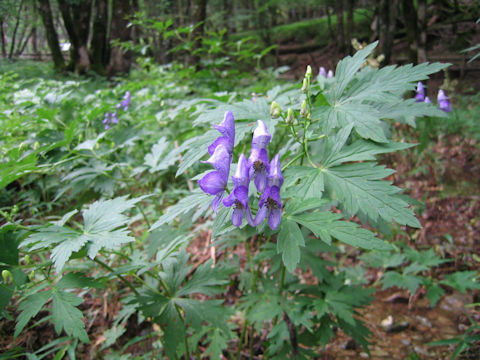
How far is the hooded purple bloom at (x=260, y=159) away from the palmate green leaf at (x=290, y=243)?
16 centimetres

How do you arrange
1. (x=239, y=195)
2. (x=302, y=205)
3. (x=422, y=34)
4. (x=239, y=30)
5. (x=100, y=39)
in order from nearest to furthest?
(x=239, y=195), (x=302, y=205), (x=422, y=34), (x=100, y=39), (x=239, y=30)

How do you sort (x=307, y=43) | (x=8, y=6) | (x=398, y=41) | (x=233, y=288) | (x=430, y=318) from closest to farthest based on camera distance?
(x=430, y=318) < (x=233, y=288) < (x=398, y=41) < (x=8, y=6) < (x=307, y=43)

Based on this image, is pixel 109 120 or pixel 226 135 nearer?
pixel 226 135

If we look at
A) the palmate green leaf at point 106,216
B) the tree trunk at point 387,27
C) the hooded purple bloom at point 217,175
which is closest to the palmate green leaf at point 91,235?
the palmate green leaf at point 106,216

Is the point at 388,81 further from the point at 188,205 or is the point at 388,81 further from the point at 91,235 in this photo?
the point at 91,235

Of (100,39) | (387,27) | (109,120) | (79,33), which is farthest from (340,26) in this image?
(79,33)

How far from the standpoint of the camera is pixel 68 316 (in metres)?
1.20

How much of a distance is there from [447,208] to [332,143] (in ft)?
10.1

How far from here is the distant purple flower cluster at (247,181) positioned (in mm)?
959

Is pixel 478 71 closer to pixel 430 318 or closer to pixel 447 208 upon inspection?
pixel 447 208

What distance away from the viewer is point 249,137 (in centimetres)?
218

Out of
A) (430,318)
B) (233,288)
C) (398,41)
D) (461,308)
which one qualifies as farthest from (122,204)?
(398,41)

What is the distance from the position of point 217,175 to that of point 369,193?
562 millimetres

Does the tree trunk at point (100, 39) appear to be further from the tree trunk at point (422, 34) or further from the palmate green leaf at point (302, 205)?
the palmate green leaf at point (302, 205)
